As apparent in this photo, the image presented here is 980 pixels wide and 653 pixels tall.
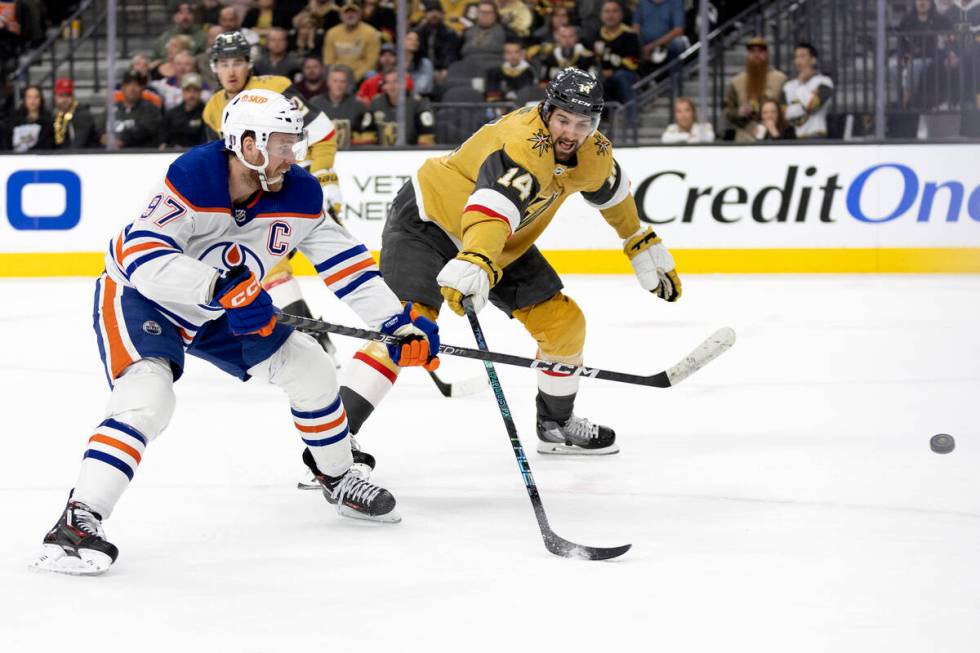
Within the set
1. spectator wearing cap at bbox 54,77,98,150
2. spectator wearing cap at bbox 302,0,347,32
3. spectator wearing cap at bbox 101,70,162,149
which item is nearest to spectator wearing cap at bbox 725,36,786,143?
spectator wearing cap at bbox 302,0,347,32

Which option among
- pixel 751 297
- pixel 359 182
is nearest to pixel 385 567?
pixel 751 297

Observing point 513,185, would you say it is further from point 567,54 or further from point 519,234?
point 567,54

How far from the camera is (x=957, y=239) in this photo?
899 centimetres

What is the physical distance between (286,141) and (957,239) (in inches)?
266

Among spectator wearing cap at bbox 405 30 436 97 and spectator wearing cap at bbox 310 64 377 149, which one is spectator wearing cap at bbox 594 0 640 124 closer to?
spectator wearing cap at bbox 405 30 436 97

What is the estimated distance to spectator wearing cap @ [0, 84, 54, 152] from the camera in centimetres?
929

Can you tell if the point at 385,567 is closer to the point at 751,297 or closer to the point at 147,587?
the point at 147,587

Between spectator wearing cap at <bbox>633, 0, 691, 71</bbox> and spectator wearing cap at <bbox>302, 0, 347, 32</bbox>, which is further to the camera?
spectator wearing cap at <bbox>302, 0, 347, 32</bbox>

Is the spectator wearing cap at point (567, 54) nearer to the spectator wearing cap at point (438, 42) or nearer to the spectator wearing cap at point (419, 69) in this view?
the spectator wearing cap at point (438, 42)

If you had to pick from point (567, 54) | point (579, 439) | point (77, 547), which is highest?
point (567, 54)

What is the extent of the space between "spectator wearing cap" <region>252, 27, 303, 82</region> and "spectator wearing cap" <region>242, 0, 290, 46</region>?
8 cm

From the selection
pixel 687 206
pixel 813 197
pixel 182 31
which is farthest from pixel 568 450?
pixel 182 31

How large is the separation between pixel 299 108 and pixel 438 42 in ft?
14.7

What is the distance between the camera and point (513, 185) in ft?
12.1
